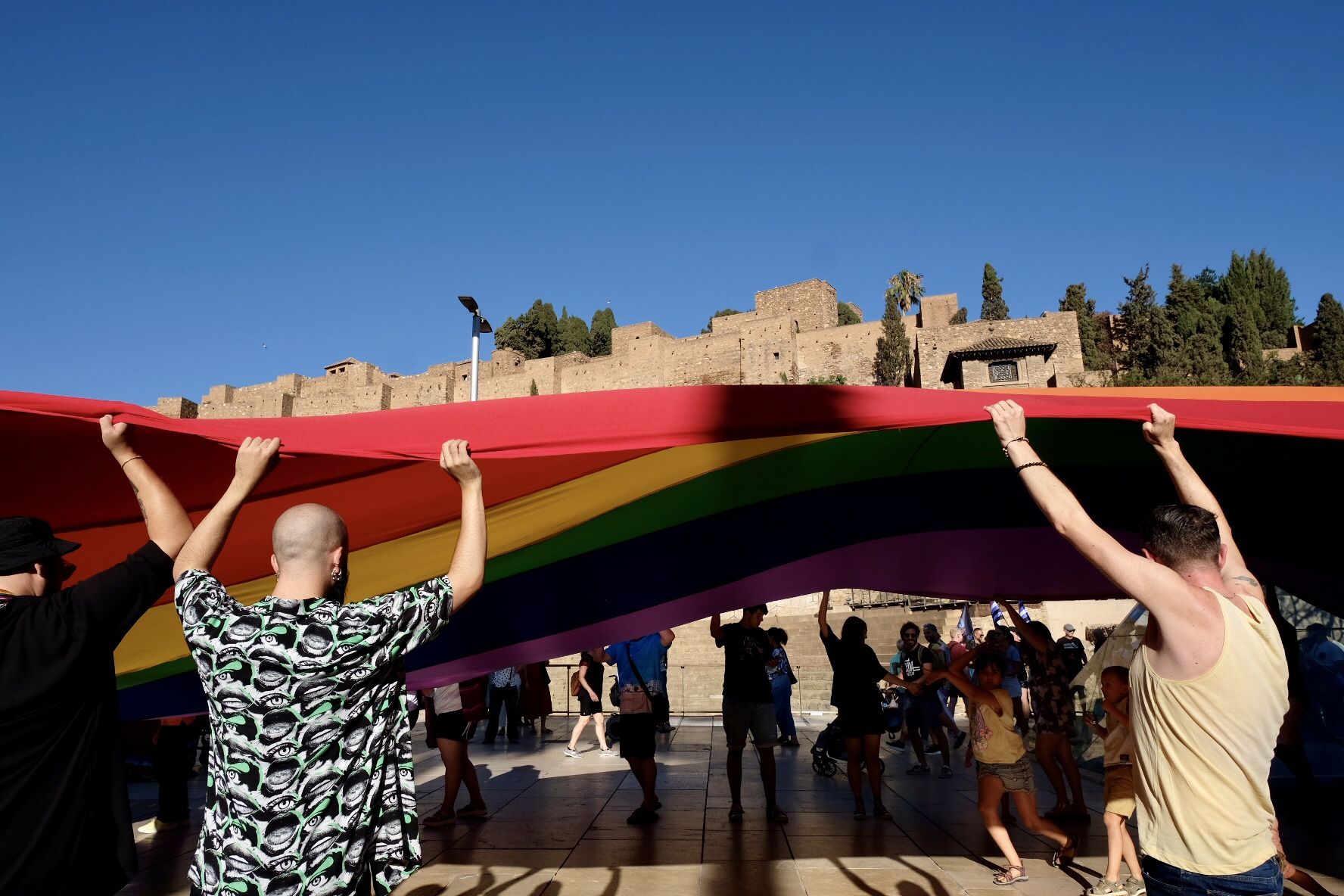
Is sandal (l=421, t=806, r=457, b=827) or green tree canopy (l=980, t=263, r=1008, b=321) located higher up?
green tree canopy (l=980, t=263, r=1008, b=321)

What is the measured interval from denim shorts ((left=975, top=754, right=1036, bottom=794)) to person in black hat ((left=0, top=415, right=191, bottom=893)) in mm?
4392

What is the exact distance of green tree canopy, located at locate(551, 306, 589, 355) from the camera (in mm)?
82812

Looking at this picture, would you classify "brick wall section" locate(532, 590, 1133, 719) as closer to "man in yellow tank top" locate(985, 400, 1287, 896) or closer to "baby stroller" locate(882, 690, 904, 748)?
"baby stroller" locate(882, 690, 904, 748)

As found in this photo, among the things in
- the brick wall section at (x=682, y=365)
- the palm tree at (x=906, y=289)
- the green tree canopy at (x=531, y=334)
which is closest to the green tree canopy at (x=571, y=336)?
the green tree canopy at (x=531, y=334)

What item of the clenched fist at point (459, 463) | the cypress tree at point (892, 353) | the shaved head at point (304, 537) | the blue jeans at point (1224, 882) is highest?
the cypress tree at point (892, 353)

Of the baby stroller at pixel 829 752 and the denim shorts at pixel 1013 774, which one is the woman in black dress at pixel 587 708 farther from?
the denim shorts at pixel 1013 774

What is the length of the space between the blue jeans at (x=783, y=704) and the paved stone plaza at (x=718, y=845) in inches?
65.0

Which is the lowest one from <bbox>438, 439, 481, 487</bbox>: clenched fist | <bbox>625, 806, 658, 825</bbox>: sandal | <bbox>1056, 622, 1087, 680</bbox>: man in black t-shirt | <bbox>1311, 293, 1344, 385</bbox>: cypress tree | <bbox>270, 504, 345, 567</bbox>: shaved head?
<bbox>625, 806, 658, 825</bbox>: sandal

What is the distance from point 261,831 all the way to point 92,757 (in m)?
0.57

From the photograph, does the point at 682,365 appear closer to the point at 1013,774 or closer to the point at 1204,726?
the point at 1013,774

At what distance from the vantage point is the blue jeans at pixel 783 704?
1055 cm

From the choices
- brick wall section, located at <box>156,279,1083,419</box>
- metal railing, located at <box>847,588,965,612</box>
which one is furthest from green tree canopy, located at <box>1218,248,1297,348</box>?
metal railing, located at <box>847,588,965,612</box>

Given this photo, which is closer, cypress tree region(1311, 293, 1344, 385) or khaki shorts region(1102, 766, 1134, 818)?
khaki shorts region(1102, 766, 1134, 818)

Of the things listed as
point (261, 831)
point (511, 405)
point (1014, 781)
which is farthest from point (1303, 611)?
point (261, 831)
